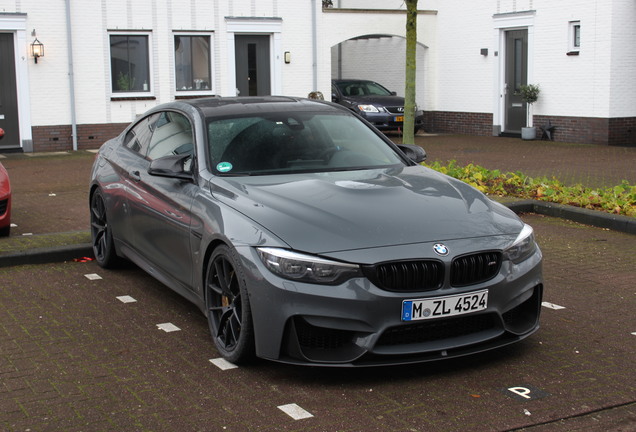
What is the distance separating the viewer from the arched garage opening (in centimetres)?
2653

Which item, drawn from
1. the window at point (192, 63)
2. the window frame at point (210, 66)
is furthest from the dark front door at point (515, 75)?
the window at point (192, 63)

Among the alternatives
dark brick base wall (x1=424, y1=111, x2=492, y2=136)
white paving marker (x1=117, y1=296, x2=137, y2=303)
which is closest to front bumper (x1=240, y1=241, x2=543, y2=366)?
white paving marker (x1=117, y1=296, x2=137, y2=303)

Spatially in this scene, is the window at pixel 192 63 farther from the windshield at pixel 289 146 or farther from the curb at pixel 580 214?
the windshield at pixel 289 146

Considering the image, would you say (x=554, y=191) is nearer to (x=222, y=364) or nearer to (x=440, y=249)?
(x=440, y=249)

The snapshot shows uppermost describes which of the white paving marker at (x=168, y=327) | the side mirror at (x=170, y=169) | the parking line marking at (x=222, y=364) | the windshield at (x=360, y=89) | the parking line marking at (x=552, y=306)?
the windshield at (x=360, y=89)

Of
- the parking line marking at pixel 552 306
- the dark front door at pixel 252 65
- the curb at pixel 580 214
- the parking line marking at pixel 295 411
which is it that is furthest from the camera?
the dark front door at pixel 252 65

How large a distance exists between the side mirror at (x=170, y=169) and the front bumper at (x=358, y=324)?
1.24 meters

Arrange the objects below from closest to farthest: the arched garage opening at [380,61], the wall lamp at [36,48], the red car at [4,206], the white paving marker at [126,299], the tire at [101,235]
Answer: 1. the white paving marker at [126,299]
2. the tire at [101,235]
3. the red car at [4,206]
4. the wall lamp at [36,48]
5. the arched garage opening at [380,61]

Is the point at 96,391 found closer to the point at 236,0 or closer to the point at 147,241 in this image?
the point at 147,241

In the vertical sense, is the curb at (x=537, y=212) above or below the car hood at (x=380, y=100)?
below

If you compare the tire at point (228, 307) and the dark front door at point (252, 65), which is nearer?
the tire at point (228, 307)

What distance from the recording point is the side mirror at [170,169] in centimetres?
589

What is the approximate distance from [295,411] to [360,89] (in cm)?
2106

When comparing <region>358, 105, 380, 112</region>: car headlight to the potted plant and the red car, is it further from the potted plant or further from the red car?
the red car
